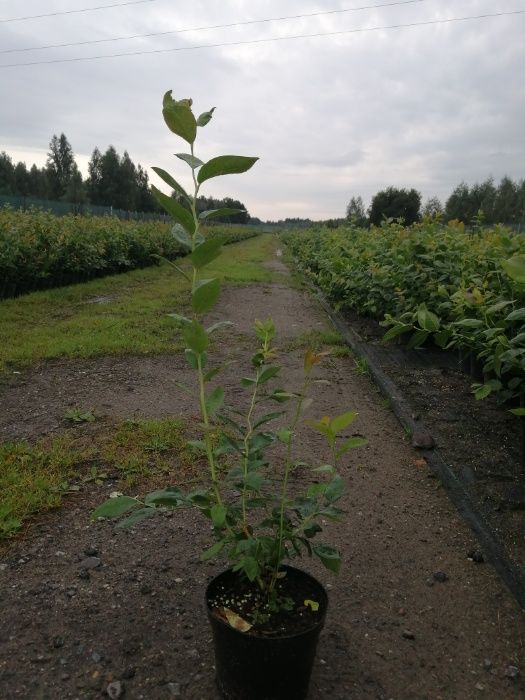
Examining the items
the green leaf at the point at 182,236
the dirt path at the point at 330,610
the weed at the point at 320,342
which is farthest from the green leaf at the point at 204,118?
the weed at the point at 320,342

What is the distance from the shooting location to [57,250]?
962cm

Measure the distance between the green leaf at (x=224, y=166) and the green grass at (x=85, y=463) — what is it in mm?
1532

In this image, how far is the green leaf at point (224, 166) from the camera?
1414 millimetres

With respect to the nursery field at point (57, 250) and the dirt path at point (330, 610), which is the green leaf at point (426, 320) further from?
the nursery field at point (57, 250)

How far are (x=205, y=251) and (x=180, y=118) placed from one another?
0.33 meters

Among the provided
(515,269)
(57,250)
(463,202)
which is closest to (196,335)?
(515,269)

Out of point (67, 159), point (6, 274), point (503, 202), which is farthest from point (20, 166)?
point (6, 274)

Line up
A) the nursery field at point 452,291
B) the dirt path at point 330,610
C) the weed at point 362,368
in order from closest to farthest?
Answer: the dirt path at point 330,610
the nursery field at point 452,291
the weed at point 362,368

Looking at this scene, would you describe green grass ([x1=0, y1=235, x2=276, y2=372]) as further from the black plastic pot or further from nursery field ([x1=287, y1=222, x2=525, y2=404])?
the black plastic pot

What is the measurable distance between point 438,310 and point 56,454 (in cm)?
285

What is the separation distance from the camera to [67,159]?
79.9m

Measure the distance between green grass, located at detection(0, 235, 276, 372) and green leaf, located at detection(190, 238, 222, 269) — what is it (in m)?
3.91

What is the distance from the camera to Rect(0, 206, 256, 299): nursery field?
8.65 meters

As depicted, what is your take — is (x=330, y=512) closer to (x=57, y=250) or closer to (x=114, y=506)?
(x=114, y=506)
